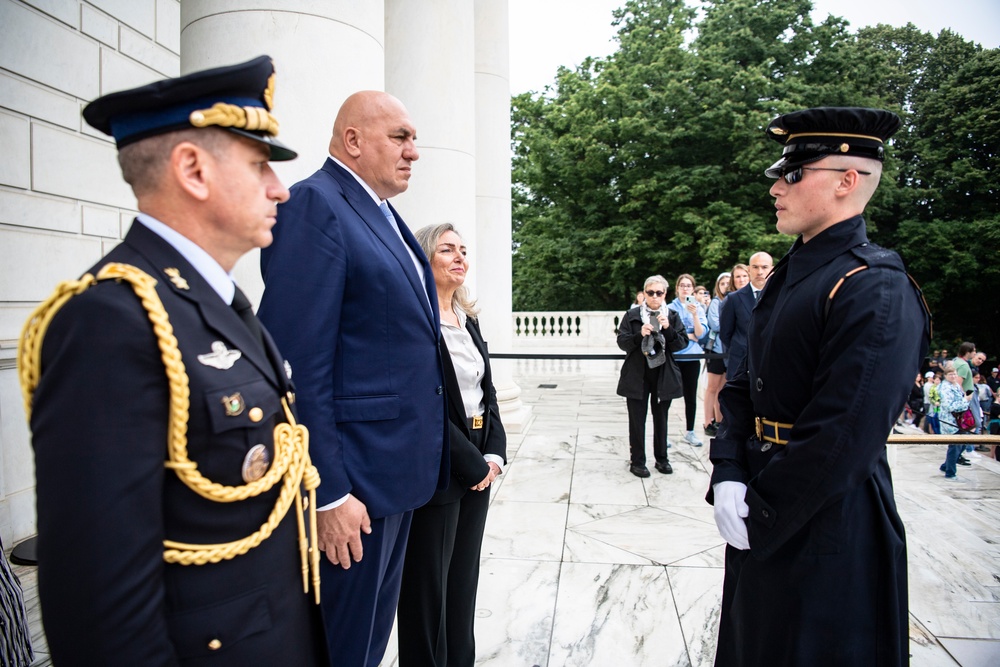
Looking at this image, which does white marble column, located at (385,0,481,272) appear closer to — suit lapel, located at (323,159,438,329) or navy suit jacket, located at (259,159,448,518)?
suit lapel, located at (323,159,438,329)

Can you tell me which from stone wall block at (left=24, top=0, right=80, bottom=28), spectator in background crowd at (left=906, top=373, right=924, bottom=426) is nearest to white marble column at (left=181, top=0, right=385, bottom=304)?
stone wall block at (left=24, top=0, right=80, bottom=28)

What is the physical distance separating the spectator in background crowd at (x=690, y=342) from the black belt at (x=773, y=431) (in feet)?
17.5

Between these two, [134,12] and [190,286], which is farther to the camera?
[134,12]

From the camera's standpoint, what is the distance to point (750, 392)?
7.68ft

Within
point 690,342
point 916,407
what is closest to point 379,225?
point 690,342

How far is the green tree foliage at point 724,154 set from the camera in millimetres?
22797

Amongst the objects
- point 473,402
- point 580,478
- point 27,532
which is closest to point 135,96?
point 473,402

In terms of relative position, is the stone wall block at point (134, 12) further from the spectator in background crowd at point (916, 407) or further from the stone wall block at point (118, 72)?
→ the spectator in background crowd at point (916, 407)

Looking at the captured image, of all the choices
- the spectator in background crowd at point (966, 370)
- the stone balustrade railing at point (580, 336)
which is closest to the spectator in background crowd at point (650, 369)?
the spectator in background crowd at point (966, 370)

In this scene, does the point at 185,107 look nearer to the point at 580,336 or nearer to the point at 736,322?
the point at 736,322

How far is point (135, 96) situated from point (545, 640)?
9.97 ft

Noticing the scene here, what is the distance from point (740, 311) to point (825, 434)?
5.03 metres

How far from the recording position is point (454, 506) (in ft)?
8.73

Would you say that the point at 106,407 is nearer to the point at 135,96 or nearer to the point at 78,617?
the point at 78,617
